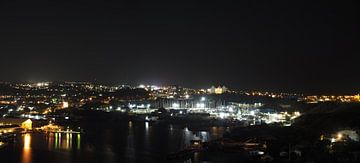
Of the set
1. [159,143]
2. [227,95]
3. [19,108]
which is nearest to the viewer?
[159,143]

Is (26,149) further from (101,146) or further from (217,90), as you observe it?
(217,90)

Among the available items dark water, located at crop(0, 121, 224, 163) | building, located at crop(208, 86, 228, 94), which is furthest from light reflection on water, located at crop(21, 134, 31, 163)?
building, located at crop(208, 86, 228, 94)

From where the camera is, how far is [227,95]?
37094mm

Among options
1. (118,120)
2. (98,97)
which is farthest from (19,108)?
(98,97)

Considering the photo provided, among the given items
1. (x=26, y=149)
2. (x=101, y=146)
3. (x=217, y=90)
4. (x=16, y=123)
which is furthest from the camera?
(x=217, y=90)

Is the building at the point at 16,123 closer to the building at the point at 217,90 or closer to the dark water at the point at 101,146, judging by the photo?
the dark water at the point at 101,146

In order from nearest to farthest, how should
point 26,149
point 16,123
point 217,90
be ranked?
point 26,149
point 16,123
point 217,90

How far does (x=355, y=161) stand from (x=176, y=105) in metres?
23.9

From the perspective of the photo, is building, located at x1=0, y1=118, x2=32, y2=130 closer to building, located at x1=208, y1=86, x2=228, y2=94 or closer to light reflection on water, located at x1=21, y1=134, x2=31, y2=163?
light reflection on water, located at x1=21, y1=134, x2=31, y2=163

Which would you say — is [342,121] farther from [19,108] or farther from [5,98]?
[5,98]

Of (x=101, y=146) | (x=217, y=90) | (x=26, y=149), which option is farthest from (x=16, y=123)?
(x=217, y=90)

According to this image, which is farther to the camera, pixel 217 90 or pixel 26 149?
pixel 217 90

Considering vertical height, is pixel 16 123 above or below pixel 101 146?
above

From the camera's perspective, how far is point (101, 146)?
12.8 m
